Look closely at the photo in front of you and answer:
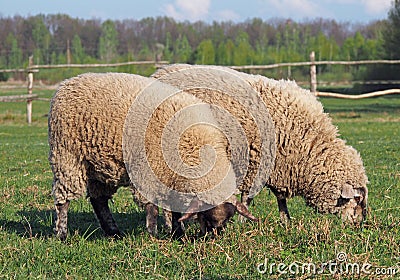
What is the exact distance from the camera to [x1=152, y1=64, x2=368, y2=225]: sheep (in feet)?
19.2

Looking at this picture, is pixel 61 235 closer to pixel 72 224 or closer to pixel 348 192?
pixel 72 224

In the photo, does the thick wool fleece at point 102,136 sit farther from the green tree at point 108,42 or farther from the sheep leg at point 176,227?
the green tree at point 108,42

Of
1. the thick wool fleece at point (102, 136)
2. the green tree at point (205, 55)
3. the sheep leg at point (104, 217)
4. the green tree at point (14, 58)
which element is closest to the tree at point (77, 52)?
the green tree at point (14, 58)

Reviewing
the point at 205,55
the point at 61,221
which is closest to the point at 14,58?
the point at 205,55

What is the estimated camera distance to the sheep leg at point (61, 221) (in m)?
5.60

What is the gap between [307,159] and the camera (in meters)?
5.88

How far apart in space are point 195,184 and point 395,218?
191 centimetres

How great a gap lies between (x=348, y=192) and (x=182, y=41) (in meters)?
76.8

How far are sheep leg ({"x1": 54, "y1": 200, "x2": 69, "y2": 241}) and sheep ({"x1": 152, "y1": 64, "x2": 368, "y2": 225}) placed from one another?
170cm

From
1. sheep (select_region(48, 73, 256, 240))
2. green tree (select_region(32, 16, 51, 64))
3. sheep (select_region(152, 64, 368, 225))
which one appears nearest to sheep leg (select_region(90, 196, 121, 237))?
sheep (select_region(48, 73, 256, 240))

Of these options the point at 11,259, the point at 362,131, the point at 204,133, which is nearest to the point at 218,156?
the point at 204,133

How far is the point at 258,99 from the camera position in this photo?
594 cm

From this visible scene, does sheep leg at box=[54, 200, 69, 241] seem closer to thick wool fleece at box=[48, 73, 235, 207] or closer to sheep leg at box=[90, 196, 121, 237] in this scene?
thick wool fleece at box=[48, 73, 235, 207]

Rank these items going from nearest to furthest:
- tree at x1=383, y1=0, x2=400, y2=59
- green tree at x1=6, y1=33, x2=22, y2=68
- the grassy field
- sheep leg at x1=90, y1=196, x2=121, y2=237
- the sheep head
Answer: the grassy field
the sheep head
sheep leg at x1=90, y1=196, x2=121, y2=237
tree at x1=383, y1=0, x2=400, y2=59
green tree at x1=6, y1=33, x2=22, y2=68
